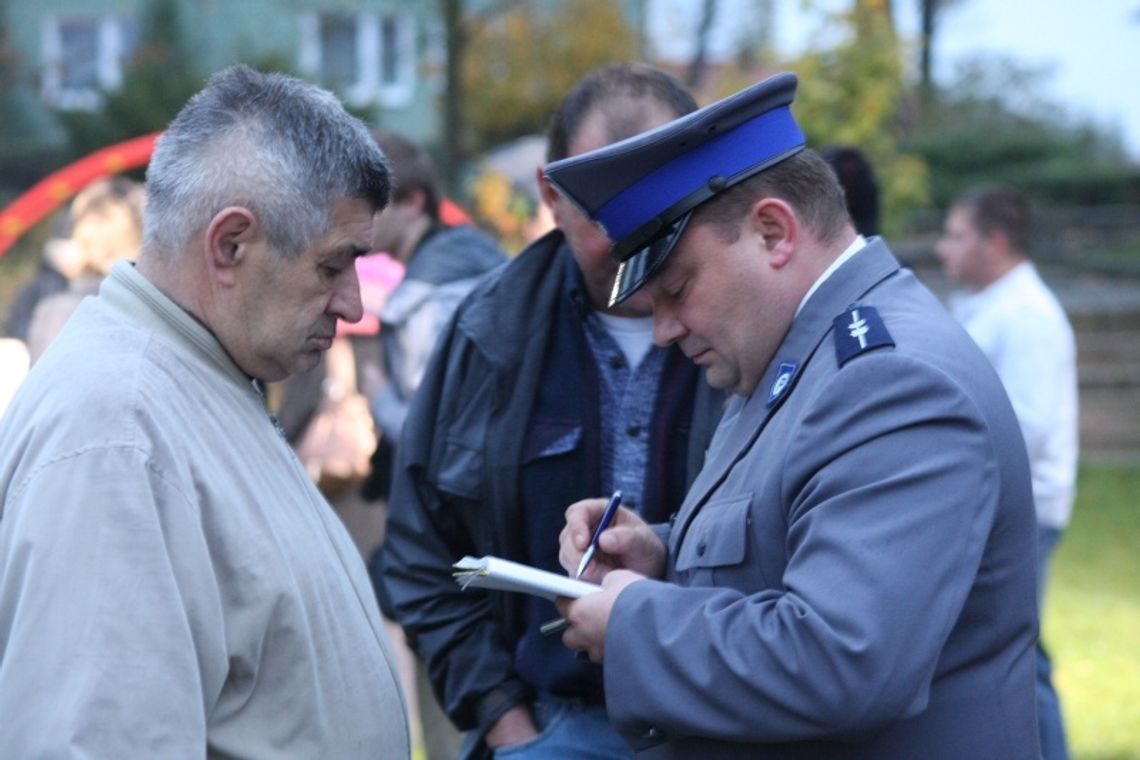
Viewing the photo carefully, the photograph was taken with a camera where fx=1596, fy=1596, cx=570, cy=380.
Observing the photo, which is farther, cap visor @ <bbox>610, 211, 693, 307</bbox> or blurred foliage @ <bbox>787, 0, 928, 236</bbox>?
blurred foliage @ <bbox>787, 0, 928, 236</bbox>

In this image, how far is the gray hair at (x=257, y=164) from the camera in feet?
7.75

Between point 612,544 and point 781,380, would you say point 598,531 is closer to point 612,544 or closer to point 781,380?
point 612,544

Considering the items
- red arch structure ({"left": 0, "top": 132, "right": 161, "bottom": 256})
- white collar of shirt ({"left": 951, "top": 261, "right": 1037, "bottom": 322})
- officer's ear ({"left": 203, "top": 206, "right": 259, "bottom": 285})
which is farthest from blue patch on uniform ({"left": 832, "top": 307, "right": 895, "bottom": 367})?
red arch structure ({"left": 0, "top": 132, "right": 161, "bottom": 256})

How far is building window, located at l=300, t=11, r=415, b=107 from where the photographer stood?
30.8 meters

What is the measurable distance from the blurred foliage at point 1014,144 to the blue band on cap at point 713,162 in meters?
21.9

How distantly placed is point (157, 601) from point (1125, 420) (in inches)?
546

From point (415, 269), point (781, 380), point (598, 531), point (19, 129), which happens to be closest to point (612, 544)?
point (598, 531)

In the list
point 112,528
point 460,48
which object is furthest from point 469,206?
point 112,528

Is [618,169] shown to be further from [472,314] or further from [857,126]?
[857,126]

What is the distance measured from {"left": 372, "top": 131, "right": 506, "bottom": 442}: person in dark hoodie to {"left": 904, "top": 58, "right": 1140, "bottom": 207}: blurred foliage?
19.4 metres

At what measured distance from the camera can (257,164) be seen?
2.37 meters

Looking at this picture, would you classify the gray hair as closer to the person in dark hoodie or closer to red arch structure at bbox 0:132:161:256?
the person in dark hoodie

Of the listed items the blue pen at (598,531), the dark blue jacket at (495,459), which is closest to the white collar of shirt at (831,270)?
the blue pen at (598,531)

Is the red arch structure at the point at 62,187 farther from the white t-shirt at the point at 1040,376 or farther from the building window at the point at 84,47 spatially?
the building window at the point at 84,47
